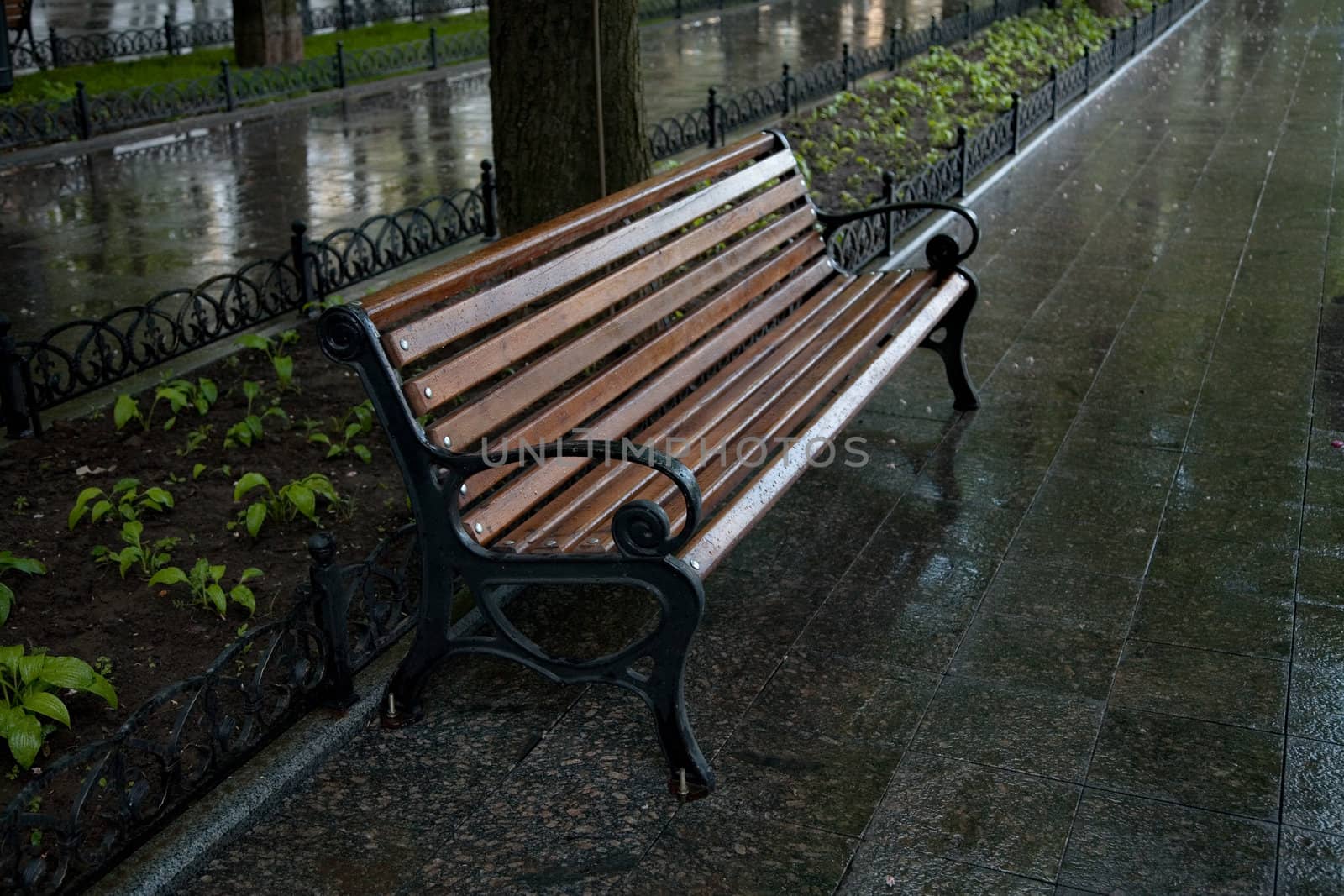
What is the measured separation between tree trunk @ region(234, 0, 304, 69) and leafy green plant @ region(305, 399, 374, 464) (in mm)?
13258

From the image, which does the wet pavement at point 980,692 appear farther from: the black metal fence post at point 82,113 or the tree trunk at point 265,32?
the tree trunk at point 265,32

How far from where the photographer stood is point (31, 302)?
8656 millimetres

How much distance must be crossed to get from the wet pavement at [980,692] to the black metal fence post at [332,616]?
17 centimetres

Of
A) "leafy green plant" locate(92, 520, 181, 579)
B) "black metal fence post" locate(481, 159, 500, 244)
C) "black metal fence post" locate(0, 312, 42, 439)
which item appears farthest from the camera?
"black metal fence post" locate(481, 159, 500, 244)

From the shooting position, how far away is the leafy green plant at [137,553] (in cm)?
483

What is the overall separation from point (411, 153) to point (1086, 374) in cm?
855

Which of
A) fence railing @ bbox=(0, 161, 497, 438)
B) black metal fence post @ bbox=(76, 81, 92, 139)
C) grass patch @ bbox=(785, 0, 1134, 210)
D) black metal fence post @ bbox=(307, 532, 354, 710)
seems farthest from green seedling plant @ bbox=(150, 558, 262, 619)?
black metal fence post @ bbox=(76, 81, 92, 139)

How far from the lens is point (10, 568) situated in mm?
4871

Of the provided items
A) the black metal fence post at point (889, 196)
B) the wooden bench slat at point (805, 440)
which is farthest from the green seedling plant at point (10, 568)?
the black metal fence post at point (889, 196)

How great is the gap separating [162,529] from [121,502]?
0.22 m

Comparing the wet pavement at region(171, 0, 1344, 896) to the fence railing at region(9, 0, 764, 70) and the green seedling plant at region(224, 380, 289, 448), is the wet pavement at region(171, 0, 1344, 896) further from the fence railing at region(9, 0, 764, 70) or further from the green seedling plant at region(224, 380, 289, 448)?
the fence railing at region(9, 0, 764, 70)

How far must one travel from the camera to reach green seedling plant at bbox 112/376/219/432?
5988 millimetres

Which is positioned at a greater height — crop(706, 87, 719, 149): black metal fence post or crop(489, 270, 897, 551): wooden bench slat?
crop(706, 87, 719, 149): black metal fence post

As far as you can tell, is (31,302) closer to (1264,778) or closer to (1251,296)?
(1251,296)
